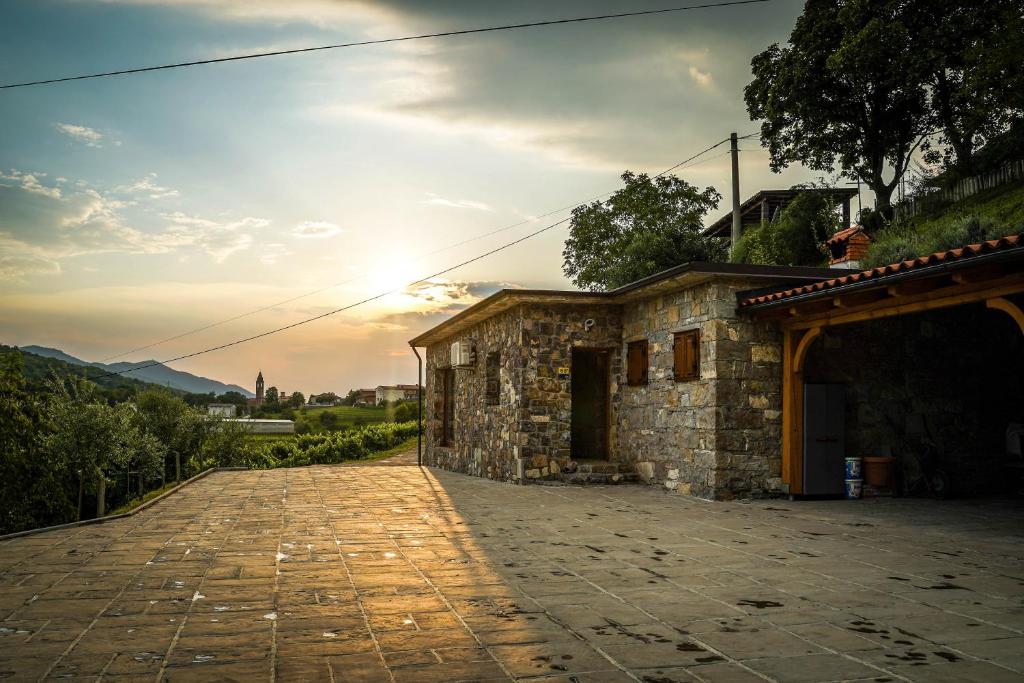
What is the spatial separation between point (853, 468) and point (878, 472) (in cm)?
40

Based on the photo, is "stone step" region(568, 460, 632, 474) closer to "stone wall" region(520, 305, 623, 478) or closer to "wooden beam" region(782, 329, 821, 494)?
"stone wall" region(520, 305, 623, 478)

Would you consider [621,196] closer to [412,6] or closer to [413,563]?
[412,6]

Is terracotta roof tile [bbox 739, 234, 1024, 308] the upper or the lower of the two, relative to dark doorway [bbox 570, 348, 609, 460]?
upper

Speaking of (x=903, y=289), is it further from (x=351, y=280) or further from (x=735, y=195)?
(x=735, y=195)

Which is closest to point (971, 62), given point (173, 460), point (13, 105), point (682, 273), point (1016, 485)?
point (1016, 485)

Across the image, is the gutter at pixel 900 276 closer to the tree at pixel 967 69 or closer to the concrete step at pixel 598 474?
the concrete step at pixel 598 474

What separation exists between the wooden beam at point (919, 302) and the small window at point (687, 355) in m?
1.17

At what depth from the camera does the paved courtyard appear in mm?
3410

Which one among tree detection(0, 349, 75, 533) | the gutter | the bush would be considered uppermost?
the bush

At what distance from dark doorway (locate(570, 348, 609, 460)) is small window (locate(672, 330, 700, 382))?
361 centimetres

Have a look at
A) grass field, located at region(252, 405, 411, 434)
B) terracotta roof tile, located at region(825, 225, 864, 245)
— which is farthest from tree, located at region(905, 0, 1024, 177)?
grass field, located at region(252, 405, 411, 434)

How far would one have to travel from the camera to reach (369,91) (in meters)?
11.0

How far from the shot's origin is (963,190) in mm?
25938

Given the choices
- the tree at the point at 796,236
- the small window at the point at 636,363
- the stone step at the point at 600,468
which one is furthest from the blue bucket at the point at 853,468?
the tree at the point at 796,236
